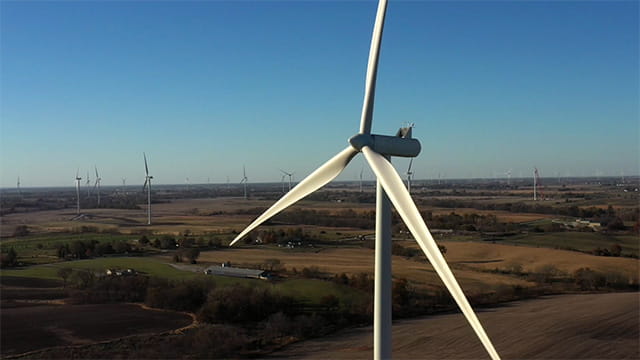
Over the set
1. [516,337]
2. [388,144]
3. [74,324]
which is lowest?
[516,337]

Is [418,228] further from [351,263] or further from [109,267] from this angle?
[109,267]

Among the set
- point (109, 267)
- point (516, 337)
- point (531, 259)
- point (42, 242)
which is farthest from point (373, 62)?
point (42, 242)

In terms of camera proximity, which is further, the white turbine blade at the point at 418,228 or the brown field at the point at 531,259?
the brown field at the point at 531,259

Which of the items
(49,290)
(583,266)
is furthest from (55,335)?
(583,266)

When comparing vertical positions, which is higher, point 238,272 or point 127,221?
point 127,221

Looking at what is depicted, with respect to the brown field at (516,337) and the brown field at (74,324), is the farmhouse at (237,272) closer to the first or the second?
the brown field at (74,324)

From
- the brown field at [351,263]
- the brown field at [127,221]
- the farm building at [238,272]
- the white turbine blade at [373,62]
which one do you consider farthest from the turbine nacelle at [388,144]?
the brown field at [127,221]
